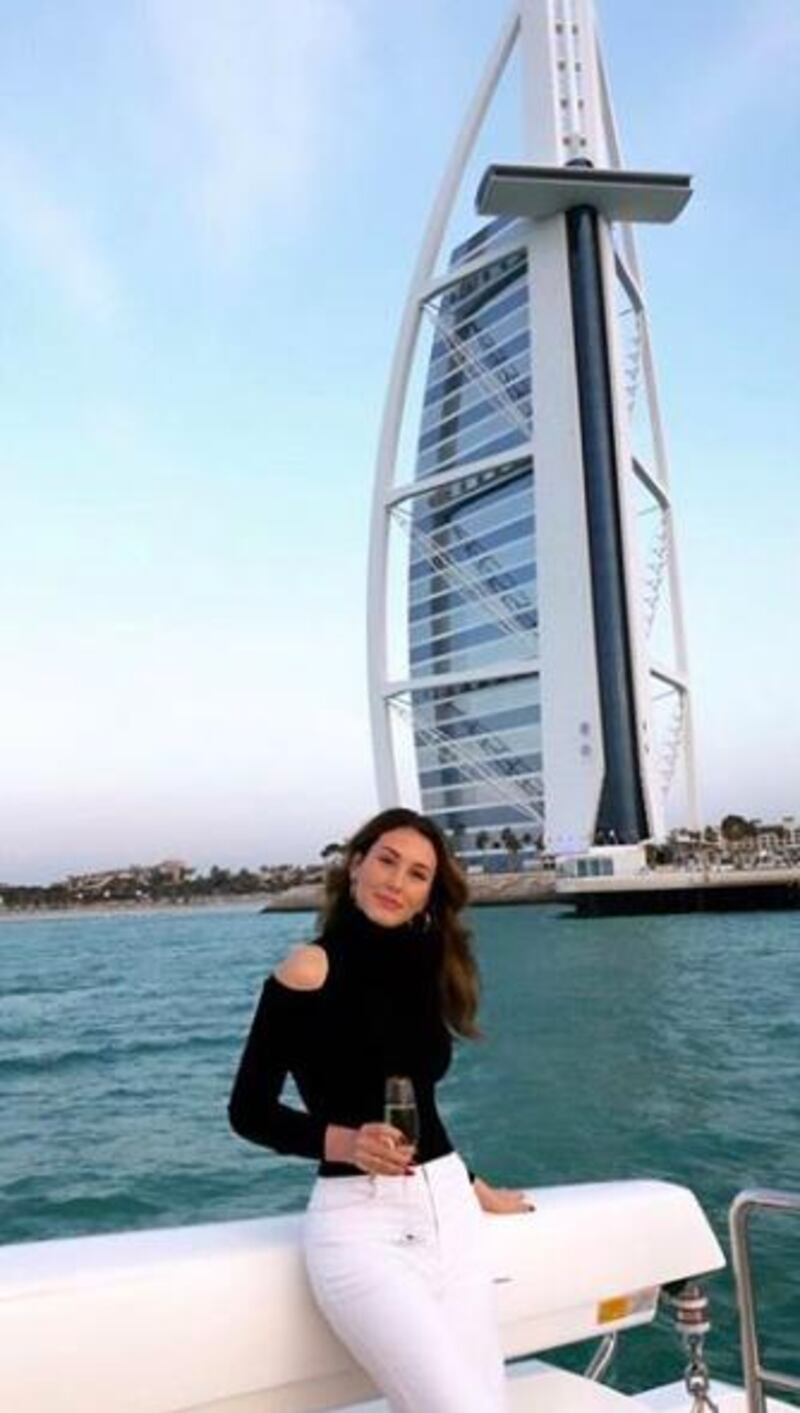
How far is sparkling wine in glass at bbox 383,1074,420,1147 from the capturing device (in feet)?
6.68

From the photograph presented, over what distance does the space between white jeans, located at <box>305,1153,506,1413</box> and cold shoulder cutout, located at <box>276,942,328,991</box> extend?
33 centimetres

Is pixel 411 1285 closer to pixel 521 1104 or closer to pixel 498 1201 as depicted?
pixel 498 1201

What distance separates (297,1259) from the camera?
219cm

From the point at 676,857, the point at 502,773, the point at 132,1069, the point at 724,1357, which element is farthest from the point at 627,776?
the point at 724,1357

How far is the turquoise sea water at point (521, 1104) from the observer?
26.8ft

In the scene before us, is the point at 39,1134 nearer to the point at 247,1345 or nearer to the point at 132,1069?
the point at 132,1069

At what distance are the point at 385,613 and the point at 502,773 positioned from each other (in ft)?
34.3

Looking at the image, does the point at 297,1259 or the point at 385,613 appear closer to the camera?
the point at 297,1259

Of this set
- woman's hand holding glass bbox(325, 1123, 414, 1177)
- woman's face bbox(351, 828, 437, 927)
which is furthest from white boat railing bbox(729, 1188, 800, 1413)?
woman's face bbox(351, 828, 437, 927)

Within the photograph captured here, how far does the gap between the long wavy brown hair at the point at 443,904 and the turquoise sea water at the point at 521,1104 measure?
3.27 meters

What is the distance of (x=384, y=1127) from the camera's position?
204cm

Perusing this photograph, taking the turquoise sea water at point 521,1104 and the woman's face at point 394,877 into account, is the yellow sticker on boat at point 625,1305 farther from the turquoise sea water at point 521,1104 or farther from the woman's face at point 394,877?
the turquoise sea water at point 521,1104

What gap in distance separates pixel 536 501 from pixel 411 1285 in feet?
193

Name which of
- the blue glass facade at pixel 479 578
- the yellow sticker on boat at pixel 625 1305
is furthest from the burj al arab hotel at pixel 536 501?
the yellow sticker on boat at pixel 625 1305
